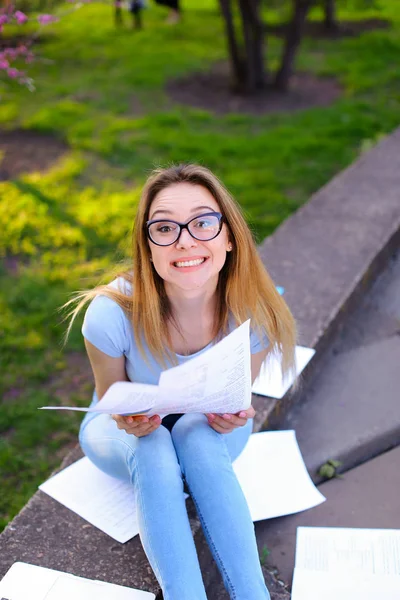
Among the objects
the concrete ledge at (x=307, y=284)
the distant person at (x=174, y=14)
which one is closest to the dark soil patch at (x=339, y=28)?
the distant person at (x=174, y=14)

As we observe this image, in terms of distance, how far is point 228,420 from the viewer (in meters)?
2.02

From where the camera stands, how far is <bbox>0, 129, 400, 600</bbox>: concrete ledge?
6.55 feet

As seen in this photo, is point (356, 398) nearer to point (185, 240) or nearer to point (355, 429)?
point (355, 429)

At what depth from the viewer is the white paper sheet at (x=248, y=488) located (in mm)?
2139

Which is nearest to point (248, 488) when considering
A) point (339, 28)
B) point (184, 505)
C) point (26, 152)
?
point (184, 505)

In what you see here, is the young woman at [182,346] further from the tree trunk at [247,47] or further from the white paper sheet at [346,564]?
the tree trunk at [247,47]

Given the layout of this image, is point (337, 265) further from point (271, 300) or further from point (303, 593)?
point (303, 593)

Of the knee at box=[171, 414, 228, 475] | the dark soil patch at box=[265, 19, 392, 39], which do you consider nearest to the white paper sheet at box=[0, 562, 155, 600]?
the knee at box=[171, 414, 228, 475]

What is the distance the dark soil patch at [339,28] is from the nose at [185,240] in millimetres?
7654

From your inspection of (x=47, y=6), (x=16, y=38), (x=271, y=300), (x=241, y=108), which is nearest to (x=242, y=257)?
(x=271, y=300)

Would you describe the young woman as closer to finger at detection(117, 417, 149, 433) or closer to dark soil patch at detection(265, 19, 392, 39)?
finger at detection(117, 417, 149, 433)

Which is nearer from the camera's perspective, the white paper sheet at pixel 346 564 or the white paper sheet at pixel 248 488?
the white paper sheet at pixel 346 564

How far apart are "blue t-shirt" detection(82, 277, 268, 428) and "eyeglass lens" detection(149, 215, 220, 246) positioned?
0.85ft

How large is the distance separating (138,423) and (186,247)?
0.51 m
